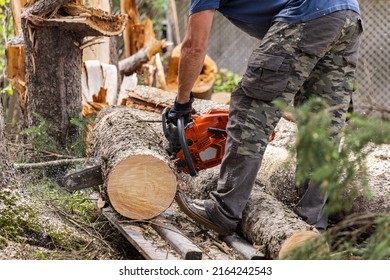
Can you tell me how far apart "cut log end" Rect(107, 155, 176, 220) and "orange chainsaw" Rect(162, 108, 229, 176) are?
0.64 feet

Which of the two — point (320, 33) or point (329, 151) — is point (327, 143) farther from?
point (320, 33)

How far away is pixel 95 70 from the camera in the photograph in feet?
24.2

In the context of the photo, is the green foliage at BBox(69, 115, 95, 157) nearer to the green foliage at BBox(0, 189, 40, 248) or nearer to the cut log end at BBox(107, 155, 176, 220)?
the green foliage at BBox(0, 189, 40, 248)

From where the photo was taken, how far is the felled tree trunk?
5945 millimetres

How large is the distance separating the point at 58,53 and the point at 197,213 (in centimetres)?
233

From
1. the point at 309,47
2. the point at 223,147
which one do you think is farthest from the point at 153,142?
the point at 309,47

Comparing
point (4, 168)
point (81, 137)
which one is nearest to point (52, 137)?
point (81, 137)

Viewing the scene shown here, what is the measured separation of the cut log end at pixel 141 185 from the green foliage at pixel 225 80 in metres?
6.40

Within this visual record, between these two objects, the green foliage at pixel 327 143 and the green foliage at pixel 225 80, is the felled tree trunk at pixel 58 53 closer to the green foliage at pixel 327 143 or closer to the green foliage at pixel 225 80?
the green foliage at pixel 327 143

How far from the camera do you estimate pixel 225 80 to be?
1112 cm
